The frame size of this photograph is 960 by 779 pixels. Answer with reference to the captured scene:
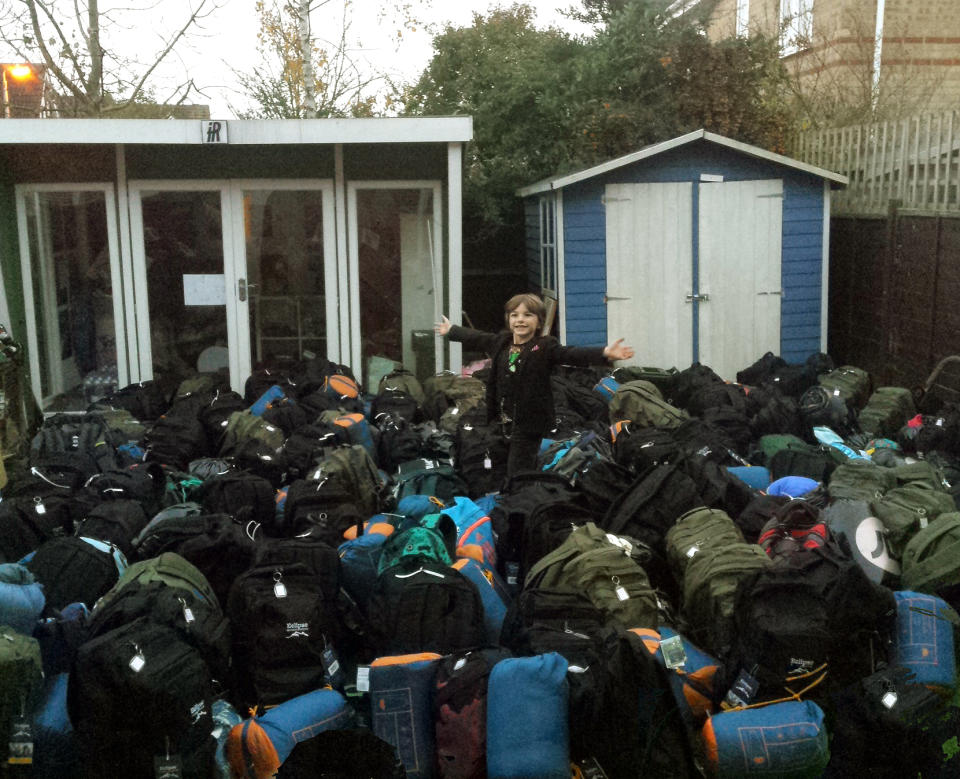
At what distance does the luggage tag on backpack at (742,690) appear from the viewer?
4258 mm

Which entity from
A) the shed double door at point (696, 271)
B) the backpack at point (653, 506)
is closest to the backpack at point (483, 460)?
the backpack at point (653, 506)

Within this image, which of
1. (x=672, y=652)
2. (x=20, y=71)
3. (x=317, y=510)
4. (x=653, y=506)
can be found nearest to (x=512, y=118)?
(x=20, y=71)

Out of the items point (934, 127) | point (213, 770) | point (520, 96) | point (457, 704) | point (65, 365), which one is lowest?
point (213, 770)

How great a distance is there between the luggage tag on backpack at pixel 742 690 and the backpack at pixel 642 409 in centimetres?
420

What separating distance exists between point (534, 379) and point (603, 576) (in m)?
1.76

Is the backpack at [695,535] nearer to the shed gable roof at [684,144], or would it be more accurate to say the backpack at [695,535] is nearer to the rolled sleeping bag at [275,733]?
the rolled sleeping bag at [275,733]

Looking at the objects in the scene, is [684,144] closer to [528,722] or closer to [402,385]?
[402,385]

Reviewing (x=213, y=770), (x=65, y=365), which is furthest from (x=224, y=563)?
(x=65, y=365)

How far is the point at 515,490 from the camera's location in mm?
6320

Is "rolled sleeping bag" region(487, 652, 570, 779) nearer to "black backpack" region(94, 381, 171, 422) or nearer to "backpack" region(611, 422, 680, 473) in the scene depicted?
"backpack" region(611, 422, 680, 473)

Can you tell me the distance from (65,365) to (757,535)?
8074 mm

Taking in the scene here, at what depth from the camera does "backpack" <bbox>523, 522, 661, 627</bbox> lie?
15.8ft

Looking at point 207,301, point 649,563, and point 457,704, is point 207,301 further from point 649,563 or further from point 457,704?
point 457,704

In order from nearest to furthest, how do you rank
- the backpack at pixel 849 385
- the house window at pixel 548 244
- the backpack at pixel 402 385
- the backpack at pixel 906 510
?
1. the backpack at pixel 906 510
2. the backpack at pixel 849 385
3. the backpack at pixel 402 385
4. the house window at pixel 548 244
